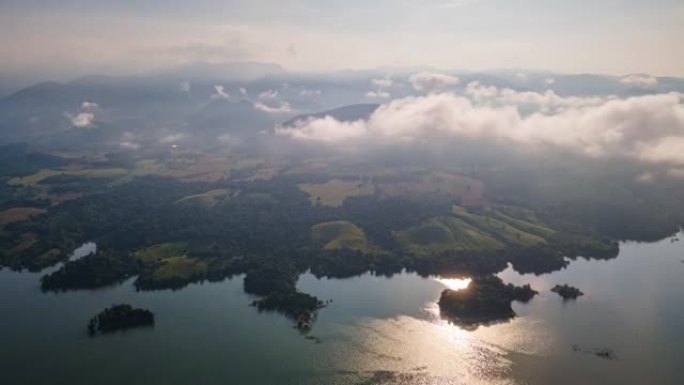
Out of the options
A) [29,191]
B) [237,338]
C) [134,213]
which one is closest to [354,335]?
[237,338]

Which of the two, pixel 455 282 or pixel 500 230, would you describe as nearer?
pixel 455 282

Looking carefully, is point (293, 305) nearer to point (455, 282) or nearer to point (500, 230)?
point (455, 282)

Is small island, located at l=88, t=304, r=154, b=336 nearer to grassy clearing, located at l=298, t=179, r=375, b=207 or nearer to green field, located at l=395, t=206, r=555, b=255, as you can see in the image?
green field, located at l=395, t=206, r=555, b=255

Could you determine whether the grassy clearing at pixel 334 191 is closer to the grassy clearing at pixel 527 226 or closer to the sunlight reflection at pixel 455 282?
the grassy clearing at pixel 527 226

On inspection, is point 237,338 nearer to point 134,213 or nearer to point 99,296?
point 99,296

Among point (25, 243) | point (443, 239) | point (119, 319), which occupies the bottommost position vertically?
point (443, 239)

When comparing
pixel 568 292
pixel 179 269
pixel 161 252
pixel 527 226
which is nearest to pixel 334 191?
pixel 527 226

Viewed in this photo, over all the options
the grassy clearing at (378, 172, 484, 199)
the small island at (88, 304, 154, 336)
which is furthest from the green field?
the small island at (88, 304, 154, 336)

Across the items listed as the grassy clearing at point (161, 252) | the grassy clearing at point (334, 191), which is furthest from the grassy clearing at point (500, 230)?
the grassy clearing at point (161, 252)
